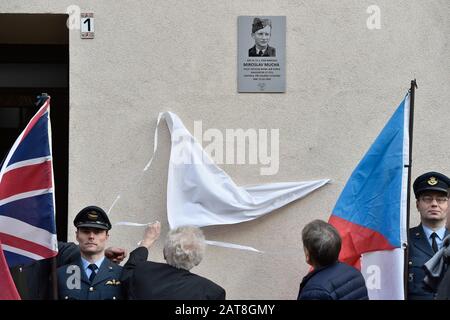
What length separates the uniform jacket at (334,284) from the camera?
17.1 feet

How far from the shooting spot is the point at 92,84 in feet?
24.5

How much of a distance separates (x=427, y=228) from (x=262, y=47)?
199 centimetres

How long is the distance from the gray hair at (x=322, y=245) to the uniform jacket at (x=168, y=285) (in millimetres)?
610

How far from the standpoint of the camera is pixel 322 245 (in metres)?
5.34

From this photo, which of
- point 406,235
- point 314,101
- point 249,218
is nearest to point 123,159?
point 249,218

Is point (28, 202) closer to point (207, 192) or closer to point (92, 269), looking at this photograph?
point (92, 269)

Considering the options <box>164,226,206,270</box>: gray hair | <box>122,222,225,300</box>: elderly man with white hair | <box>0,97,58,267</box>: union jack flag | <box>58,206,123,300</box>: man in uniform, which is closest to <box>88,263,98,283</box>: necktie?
<box>58,206,123,300</box>: man in uniform

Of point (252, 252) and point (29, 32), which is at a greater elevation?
point (29, 32)

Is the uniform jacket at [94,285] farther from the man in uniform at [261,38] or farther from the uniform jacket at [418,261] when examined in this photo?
the man in uniform at [261,38]

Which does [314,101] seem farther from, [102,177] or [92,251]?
[92,251]

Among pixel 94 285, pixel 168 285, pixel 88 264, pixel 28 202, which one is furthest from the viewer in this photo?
pixel 88 264

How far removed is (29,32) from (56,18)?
1.96ft

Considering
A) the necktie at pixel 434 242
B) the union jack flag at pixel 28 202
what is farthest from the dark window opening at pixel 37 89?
the necktie at pixel 434 242

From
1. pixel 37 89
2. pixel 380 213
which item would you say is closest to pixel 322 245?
pixel 380 213
